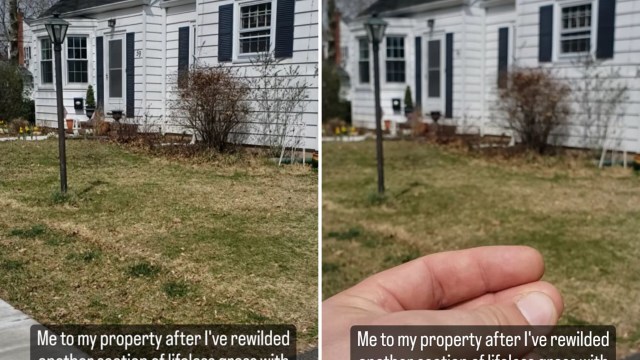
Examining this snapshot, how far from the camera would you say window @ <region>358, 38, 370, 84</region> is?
2992 mm

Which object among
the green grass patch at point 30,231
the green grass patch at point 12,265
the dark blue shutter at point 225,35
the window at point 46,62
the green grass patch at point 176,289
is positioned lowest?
the green grass patch at point 176,289

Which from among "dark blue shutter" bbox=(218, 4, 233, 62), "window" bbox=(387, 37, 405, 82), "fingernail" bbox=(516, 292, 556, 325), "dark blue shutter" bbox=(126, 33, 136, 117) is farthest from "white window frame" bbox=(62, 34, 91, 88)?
"window" bbox=(387, 37, 405, 82)

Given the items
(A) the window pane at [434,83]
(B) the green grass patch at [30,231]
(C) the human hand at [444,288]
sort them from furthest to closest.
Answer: (A) the window pane at [434,83]
(B) the green grass patch at [30,231]
(C) the human hand at [444,288]

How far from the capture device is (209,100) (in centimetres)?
181

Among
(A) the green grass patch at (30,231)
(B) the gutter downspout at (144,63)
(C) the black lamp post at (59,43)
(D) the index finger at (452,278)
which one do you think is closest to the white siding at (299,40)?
(B) the gutter downspout at (144,63)

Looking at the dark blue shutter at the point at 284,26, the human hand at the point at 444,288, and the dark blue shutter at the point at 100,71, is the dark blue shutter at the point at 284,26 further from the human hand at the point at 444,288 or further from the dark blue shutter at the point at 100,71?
the human hand at the point at 444,288

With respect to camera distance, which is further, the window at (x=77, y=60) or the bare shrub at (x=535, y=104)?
the bare shrub at (x=535, y=104)

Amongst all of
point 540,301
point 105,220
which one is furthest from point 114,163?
point 540,301

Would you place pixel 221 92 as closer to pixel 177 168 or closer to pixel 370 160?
pixel 177 168

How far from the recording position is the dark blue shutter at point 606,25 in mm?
2303

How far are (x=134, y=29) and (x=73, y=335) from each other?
2.82 ft

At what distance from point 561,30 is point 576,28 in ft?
0.18

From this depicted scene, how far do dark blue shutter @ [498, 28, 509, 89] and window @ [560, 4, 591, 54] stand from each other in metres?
0.25

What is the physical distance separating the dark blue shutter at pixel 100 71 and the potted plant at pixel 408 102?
5.31 ft
